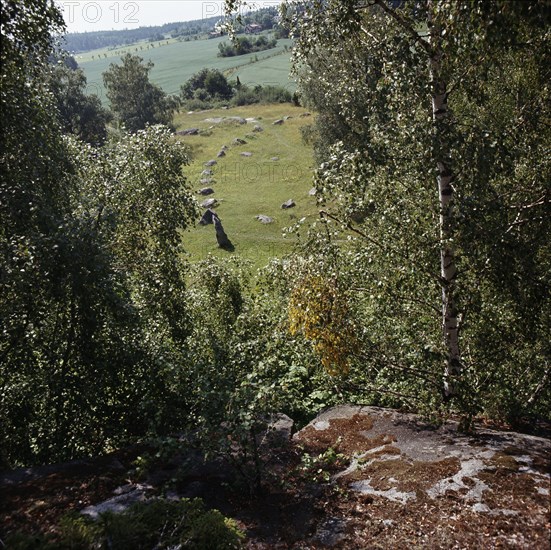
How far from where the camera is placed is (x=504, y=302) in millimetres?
11719

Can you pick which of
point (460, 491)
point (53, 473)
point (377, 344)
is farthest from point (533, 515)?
point (53, 473)

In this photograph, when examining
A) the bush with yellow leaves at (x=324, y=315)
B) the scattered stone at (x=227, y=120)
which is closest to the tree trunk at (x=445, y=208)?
the bush with yellow leaves at (x=324, y=315)

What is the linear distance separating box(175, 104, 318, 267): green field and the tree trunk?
16.4m

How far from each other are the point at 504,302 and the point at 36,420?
40.4 feet

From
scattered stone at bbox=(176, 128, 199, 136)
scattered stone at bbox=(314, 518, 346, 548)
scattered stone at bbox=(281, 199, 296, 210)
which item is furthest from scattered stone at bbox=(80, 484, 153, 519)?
scattered stone at bbox=(176, 128, 199, 136)

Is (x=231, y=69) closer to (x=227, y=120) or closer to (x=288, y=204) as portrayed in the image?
(x=227, y=120)

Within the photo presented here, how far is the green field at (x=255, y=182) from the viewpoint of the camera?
140 ft

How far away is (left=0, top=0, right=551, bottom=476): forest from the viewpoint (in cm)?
967

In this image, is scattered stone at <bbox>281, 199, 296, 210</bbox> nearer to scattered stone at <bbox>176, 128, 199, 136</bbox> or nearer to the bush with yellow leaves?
the bush with yellow leaves

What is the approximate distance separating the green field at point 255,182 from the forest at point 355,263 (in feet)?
49.8

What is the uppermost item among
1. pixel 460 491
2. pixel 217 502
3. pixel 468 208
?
pixel 468 208

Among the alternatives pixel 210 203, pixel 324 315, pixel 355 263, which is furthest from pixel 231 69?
pixel 324 315

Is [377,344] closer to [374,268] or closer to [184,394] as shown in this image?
[374,268]

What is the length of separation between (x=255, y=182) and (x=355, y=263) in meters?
45.4
